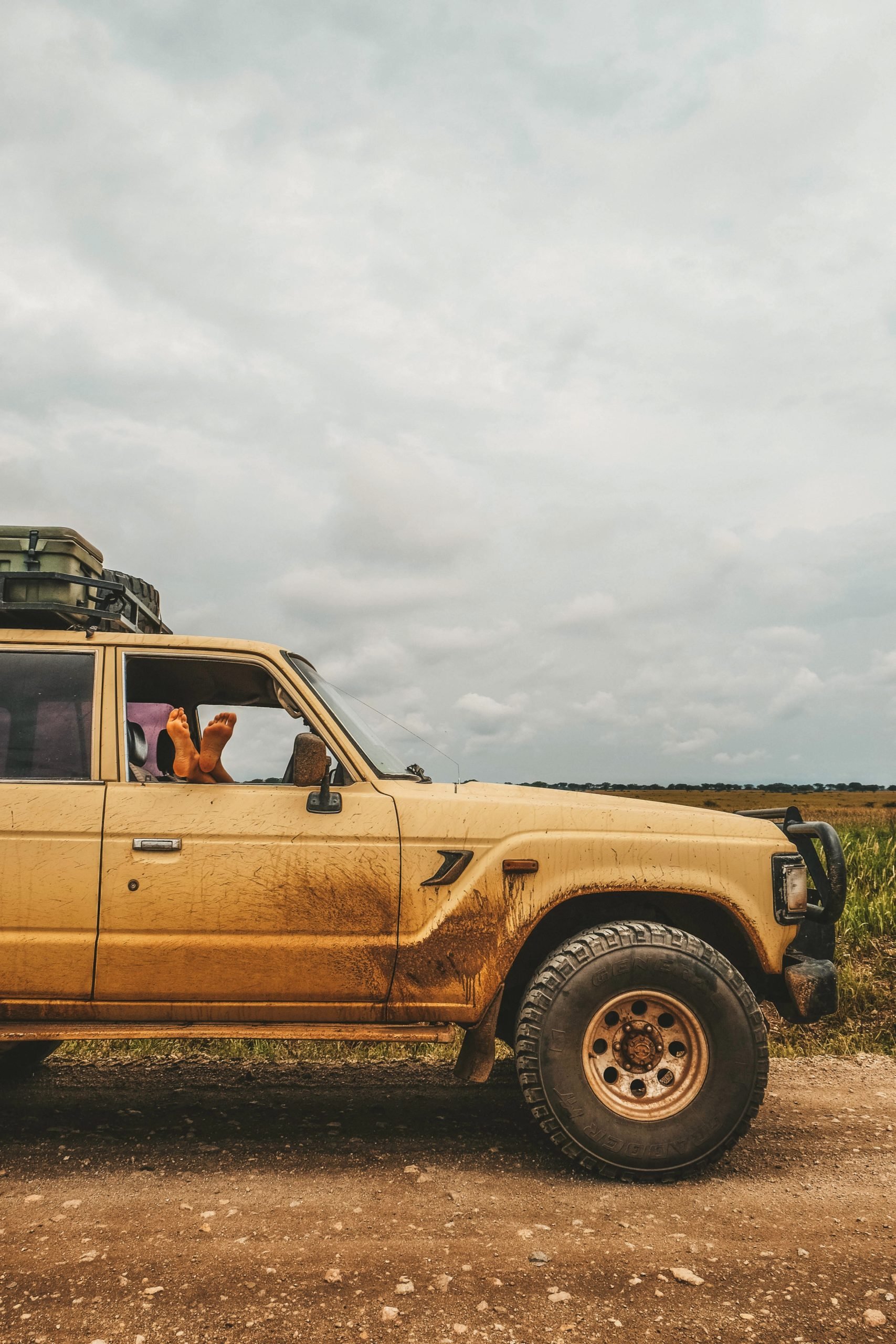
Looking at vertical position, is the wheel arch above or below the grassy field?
above

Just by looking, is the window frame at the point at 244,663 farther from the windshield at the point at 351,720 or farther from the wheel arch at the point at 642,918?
the wheel arch at the point at 642,918

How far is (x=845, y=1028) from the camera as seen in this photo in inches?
259

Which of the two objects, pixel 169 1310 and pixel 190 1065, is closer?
pixel 169 1310

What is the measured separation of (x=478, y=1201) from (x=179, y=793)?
6.35 ft

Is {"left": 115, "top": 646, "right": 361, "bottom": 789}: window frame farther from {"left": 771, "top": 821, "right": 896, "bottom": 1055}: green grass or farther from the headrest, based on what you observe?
{"left": 771, "top": 821, "right": 896, "bottom": 1055}: green grass

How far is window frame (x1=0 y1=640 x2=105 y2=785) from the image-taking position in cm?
368

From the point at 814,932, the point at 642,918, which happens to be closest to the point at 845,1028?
the point at 814,932

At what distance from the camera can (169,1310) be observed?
2535 mm

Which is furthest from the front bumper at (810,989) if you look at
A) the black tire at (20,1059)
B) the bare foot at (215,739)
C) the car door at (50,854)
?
the black tire at (20,1059)

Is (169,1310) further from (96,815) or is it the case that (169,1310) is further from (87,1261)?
(96,815)

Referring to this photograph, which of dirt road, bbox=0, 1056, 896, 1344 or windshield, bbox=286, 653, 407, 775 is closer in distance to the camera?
dirt road, bbox=0, 1056, 896, 1344

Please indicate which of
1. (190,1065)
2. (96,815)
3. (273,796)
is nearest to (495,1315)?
(273,796)

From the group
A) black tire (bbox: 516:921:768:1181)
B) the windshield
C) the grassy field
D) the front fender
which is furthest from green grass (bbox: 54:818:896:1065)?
the windshield

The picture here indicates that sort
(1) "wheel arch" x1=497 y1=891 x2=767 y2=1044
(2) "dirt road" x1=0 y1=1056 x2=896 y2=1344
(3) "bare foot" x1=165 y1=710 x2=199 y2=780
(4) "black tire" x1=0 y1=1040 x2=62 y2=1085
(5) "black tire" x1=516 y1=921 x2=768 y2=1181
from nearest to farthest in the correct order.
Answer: (2) "dirt road" x1=0 y1=1056 x2=896 y2=1344 → (5) "black tire" x1=516 y1=921 x2=768 y2=1181 → (3) "bare foot" x1=165 y1=710 x2=199 y2=780 → (1) "wheel arch" x1=497 y1=891 x2=767 y2=1044 → (4) "black tire" x1=0 y1=1040 x2=62 y2=1085
